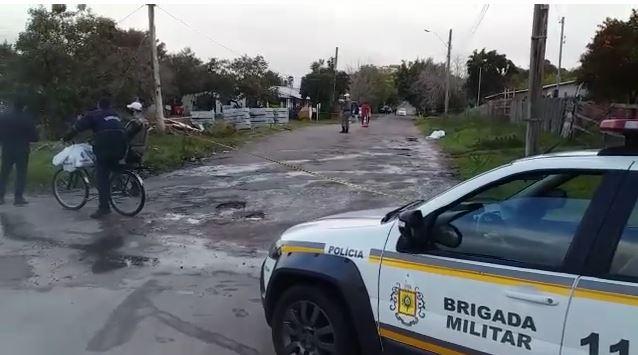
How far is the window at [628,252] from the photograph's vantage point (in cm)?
266

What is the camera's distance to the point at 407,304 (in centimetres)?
336

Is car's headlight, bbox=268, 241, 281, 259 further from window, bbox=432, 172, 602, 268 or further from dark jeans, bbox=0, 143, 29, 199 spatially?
dark jeans, bbox=0, 143, 29, 199

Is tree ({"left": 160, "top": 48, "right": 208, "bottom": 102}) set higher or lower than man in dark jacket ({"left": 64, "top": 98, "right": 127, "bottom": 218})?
higher

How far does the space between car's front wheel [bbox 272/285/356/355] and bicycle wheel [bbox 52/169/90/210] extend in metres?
7.16

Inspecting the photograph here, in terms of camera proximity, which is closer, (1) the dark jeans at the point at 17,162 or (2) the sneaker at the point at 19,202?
(2) the sneaker at the point at 19,202

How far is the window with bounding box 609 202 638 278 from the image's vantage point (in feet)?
8.73

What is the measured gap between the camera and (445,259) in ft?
10.7

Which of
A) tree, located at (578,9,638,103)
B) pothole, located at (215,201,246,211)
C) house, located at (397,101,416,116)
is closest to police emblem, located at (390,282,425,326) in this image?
pothole, located at (215,201,246,211)

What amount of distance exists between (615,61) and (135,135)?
22.7 meters

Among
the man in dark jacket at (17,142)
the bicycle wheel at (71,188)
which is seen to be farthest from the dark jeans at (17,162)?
the bicycle wheel at (71,188)

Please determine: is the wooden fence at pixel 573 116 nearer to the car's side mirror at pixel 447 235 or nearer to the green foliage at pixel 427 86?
the car's side mirror at pixel 447 235

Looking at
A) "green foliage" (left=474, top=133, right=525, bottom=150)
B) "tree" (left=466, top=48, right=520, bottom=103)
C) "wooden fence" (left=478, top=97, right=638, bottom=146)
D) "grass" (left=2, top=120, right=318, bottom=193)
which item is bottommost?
"grass" (left=2, top=120, right=318, bottom=193)

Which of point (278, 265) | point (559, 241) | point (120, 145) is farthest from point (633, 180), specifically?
point (120, 145)

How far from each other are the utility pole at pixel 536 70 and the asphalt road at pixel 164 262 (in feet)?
8.28
